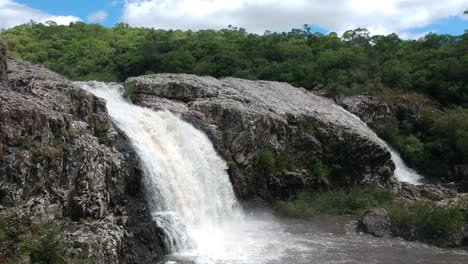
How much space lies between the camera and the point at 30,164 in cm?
1351

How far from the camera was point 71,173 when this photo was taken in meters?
14.8

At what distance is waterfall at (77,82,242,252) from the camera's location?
1755cm

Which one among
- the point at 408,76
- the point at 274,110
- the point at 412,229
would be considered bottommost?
the point at 412,229

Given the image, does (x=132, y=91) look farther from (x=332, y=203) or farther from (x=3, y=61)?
(x=332, y=203)

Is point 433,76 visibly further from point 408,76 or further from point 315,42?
point 315,42

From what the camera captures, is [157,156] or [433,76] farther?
[433,76]

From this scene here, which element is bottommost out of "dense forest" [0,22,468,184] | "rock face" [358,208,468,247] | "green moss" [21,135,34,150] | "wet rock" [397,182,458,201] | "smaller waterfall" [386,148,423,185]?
"rock face" [358,208,468,247]

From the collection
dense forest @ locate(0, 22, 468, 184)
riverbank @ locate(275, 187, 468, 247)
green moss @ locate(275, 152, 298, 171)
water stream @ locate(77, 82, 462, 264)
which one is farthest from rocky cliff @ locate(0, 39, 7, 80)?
dense forest @ locate(0, 22, 468, 184)

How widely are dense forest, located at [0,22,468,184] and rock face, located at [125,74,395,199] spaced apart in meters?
7.03

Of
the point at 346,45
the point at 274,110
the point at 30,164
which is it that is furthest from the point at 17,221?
the point at 346,45

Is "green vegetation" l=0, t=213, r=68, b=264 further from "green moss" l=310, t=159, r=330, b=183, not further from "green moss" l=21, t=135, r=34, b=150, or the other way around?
"green moss" l=310, t=159, r=330, b=183

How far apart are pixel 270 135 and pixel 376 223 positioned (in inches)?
289

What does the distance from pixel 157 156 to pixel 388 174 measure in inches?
598

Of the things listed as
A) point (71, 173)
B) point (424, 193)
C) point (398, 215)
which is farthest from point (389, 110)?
point (71, 173)
